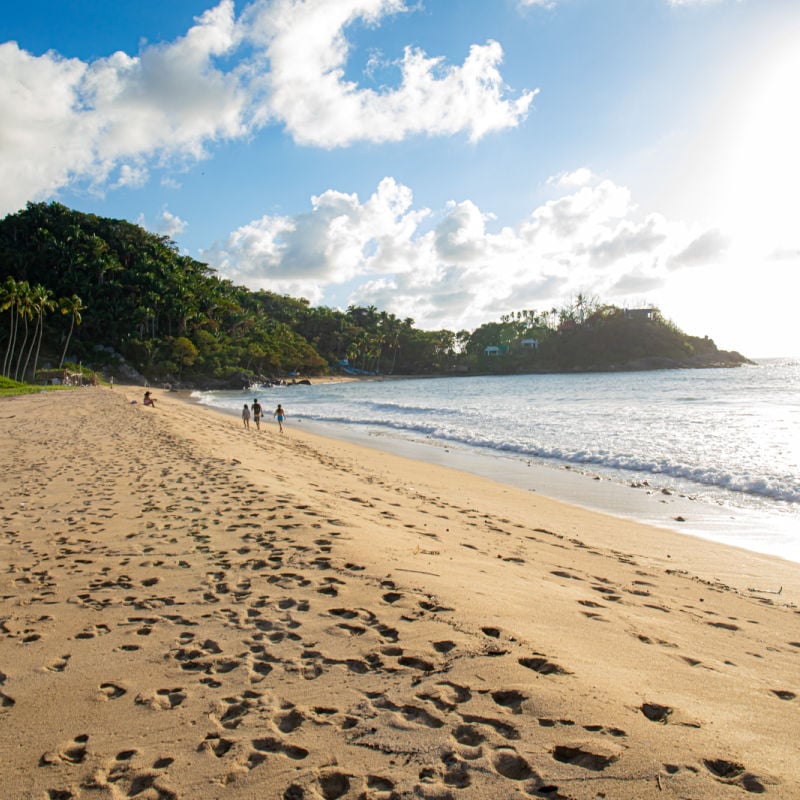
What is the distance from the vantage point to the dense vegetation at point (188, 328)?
77.7m

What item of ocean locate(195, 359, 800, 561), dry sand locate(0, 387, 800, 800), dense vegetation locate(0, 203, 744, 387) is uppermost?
dense vegetation locate(0, 203, 744, 387)

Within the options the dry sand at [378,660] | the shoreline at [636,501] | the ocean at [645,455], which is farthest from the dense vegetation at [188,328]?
the dry sand at [378,660]

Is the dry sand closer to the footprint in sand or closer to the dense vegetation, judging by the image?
the footprint in sand

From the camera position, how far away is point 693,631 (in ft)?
13.9

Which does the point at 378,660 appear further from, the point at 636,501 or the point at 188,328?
the point at 188,328

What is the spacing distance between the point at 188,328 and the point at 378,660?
95.6 m

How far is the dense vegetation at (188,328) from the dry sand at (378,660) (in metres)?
55.3

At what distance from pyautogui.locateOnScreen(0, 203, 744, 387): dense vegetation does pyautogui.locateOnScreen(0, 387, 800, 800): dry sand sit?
55267 millimetres

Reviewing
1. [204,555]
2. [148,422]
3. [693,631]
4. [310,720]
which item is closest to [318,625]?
[310,720]

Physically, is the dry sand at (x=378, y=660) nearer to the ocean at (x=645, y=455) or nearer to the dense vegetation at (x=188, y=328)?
the ocean at (x=645, y=455)

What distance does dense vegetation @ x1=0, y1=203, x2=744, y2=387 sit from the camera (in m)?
77.7

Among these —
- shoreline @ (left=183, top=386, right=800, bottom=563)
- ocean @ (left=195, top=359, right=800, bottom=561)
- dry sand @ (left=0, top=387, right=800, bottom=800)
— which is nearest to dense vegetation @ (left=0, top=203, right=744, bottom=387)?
ocean @ (left=195, top=359, right=800, bottom=561)

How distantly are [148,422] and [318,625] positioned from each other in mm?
19299

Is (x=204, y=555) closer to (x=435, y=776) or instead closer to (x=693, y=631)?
(x=435, y=776)
